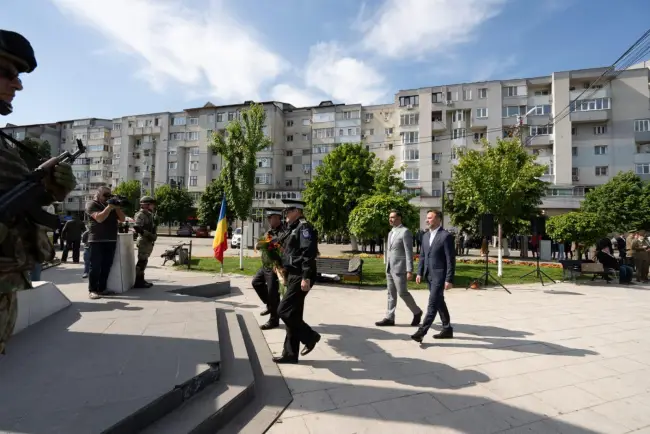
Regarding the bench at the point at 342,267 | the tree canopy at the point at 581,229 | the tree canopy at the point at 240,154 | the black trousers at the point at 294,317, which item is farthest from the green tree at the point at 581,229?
the black trousers at the point at 294,317

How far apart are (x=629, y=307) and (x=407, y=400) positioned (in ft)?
26.2

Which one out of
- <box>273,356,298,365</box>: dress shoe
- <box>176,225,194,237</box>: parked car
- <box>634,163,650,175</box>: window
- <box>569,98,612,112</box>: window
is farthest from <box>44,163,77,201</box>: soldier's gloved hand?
<box>634,163,650,175</box>: window

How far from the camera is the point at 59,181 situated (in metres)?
1.96

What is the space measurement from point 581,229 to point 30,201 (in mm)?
15326

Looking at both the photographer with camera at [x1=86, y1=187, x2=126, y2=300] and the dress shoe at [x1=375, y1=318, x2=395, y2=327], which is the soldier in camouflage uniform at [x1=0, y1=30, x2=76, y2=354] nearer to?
the photographer with camera at [x1=86, y1=187, x2=126, y2=300]

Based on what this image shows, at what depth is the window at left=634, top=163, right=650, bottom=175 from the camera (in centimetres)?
3922

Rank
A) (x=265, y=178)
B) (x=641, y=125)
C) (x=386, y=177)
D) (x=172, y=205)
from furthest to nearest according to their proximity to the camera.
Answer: (x=265, y=178) < (x=172, y=205) < (x=641, y=125) < (x=386, y=177)

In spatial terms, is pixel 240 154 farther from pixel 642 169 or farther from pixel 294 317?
pixel 642 169

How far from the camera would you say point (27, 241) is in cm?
198

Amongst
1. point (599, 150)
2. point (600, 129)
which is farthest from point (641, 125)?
point (599, 150)

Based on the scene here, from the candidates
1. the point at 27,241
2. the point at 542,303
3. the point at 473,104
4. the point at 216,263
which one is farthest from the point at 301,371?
the point at 473,104

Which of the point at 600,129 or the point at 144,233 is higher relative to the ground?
the point at 600,129

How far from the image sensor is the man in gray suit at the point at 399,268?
5926 millimetres

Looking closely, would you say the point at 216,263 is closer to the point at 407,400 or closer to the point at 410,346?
the point at 410,346
